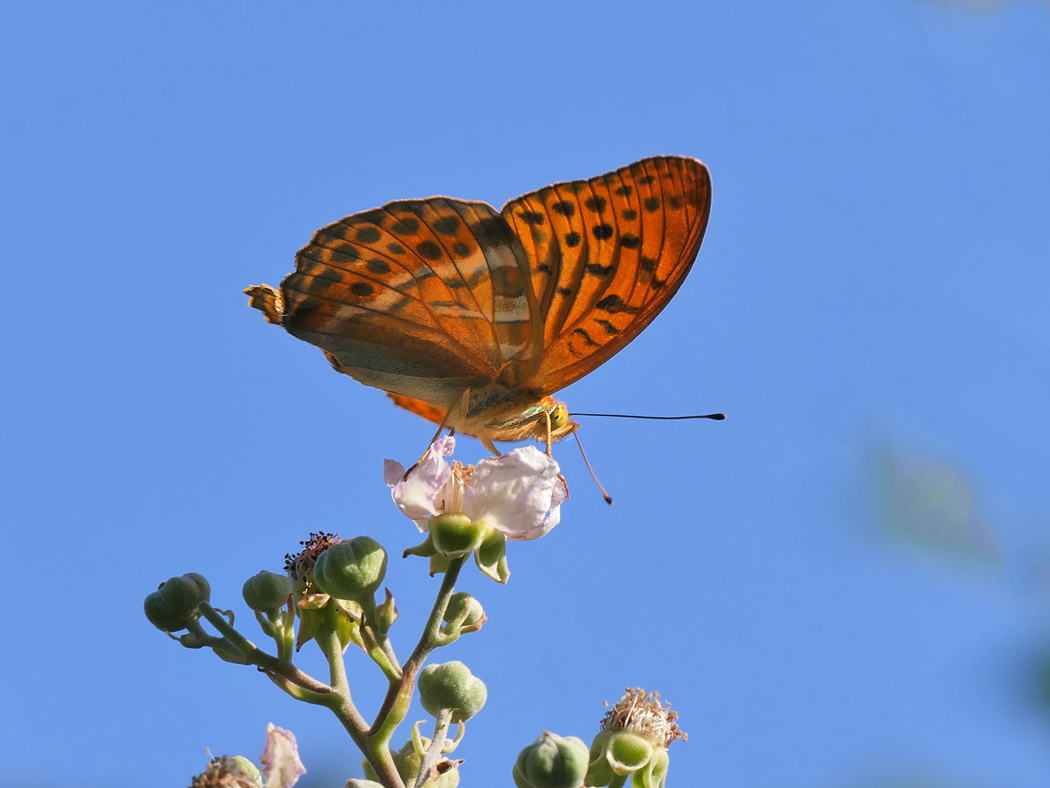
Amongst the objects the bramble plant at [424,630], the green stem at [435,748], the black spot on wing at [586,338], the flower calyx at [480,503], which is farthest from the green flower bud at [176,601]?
the black spot on wing at [586,338]

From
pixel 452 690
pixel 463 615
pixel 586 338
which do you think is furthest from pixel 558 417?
pixel 452 690

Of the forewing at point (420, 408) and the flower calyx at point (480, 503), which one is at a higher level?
the forewing at point (420, 408)

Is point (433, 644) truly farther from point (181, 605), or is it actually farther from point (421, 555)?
point (181, 605)

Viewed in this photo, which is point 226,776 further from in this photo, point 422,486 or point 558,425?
point 558,425

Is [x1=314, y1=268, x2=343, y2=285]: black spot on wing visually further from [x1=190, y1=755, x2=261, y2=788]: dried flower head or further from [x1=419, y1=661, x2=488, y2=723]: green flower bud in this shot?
[x1=190, y1=755, x2=261, y2=788]: dried flower head

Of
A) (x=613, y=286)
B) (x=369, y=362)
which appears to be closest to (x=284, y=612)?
(x=369, y=362)

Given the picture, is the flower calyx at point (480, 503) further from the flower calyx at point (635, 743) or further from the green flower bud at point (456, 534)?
the flower calyx at point (635, 743)
